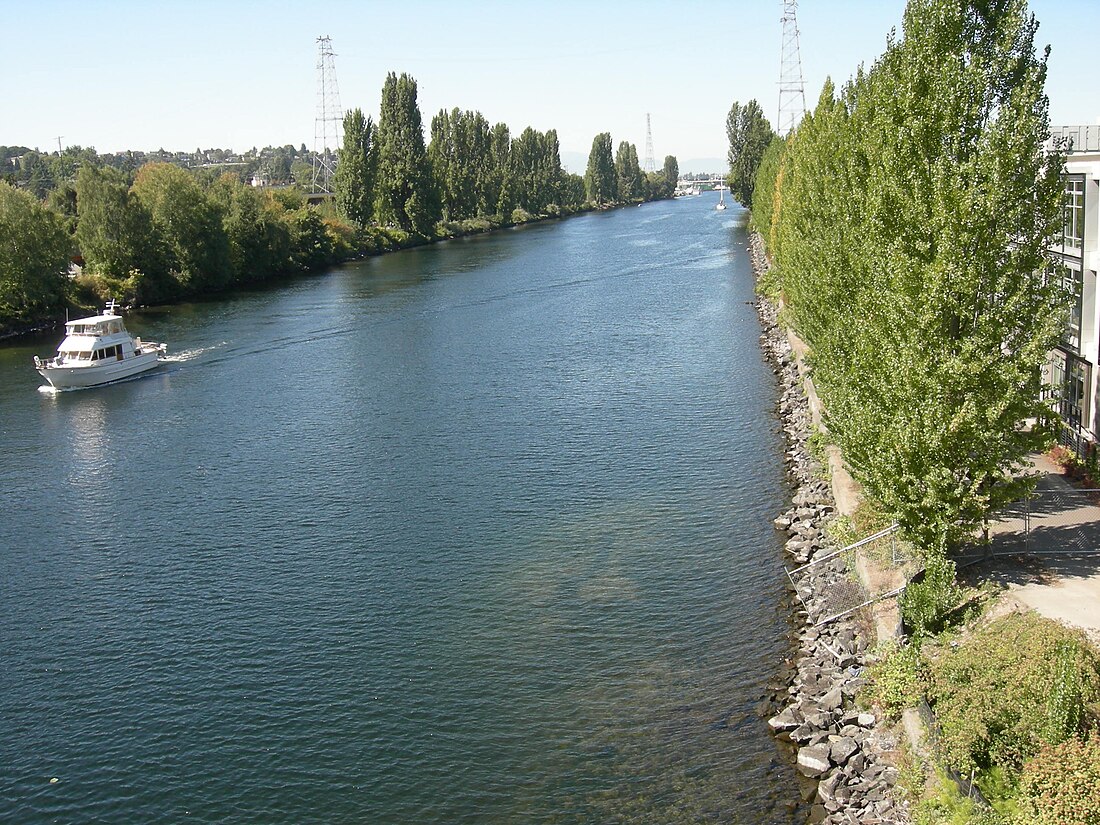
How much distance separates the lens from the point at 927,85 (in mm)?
17812

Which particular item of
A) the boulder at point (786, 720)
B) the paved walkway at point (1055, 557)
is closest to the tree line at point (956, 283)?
the paved walkway at point (1055, 557)

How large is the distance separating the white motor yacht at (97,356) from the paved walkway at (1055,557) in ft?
122

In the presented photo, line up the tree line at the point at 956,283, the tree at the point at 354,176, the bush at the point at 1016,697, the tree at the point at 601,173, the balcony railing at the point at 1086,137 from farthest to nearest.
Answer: the tree at the point at 601,173
the tree at the point at 354,176
the balcony railing at the point at 1086,137
the tree line at the point at 956,283
the bush at the point at 1016,697

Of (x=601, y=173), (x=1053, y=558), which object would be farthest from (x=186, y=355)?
(x=601, y=173)

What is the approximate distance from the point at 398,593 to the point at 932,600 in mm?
10647

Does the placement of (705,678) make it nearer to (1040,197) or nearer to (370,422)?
(1040,197)

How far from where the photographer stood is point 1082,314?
21.8 meters

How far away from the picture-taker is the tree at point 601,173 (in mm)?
160875

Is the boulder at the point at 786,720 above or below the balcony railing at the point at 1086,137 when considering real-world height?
below

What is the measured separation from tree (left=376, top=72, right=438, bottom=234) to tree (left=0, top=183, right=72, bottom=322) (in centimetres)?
4267

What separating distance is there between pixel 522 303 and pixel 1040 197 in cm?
4261

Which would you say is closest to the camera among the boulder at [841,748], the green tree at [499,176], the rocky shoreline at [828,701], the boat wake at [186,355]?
the rocky shoreline at [828,701]

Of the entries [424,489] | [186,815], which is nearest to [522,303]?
[424,489]

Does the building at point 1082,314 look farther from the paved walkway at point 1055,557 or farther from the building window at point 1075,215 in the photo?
the paved walkway at point 1055,557
